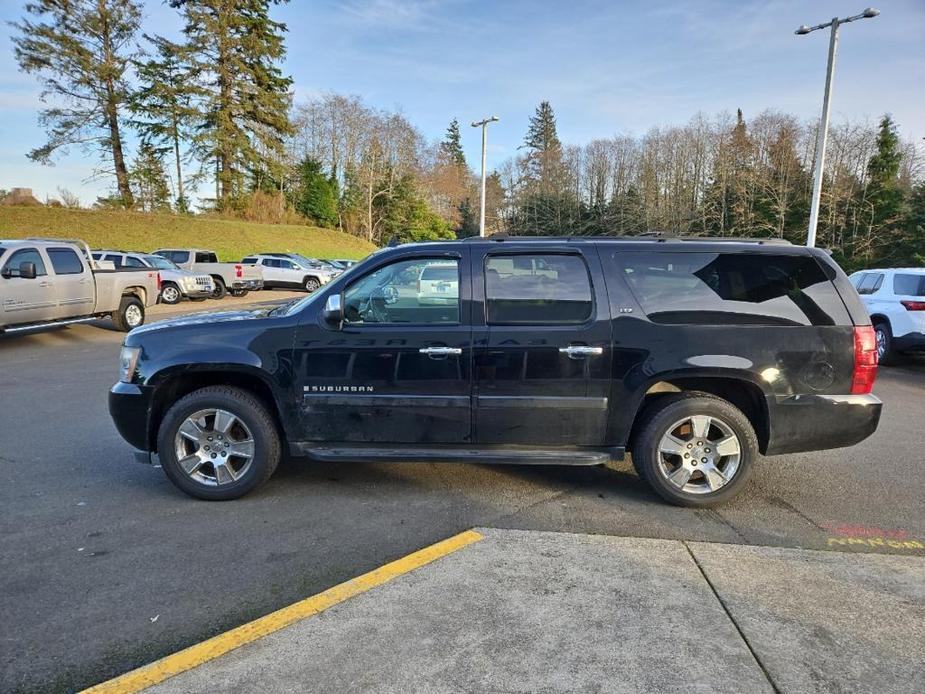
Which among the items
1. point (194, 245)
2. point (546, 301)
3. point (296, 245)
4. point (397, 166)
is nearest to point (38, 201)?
point (194, 245)

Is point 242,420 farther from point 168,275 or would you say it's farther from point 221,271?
point 221,271

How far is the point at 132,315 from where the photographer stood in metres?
13.0

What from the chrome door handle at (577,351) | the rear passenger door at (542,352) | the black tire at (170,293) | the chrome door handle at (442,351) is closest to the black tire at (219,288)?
the black tire at (170,293)

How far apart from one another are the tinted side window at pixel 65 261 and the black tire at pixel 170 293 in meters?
7.03

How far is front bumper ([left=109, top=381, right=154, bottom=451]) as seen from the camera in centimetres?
411

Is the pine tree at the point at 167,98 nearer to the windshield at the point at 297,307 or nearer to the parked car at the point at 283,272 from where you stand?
the parked car at the point at 283,272

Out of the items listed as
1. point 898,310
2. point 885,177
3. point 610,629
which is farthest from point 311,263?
point 885,177

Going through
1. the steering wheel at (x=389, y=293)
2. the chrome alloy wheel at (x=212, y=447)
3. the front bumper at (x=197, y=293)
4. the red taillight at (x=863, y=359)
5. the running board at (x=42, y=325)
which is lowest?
the chrome alloy wheel at (x=212, y=447)

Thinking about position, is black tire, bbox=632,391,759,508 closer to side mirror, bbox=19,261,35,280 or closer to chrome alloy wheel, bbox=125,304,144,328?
side mirror, bbox=19,261,35,280

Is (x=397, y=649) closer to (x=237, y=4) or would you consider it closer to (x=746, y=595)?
(x=746, y=595)

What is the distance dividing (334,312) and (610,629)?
255 cm

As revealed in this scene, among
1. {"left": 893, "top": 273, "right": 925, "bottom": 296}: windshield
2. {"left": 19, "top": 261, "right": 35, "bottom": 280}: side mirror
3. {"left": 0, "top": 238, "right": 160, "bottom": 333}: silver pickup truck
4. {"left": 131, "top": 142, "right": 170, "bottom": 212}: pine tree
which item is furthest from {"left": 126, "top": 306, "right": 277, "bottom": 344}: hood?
{"left": 131, "top": 142, "right": 170, "bottom": 212}: pine tree

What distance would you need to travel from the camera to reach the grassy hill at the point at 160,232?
29688 millimetres

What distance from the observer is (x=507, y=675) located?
91.4 inches
